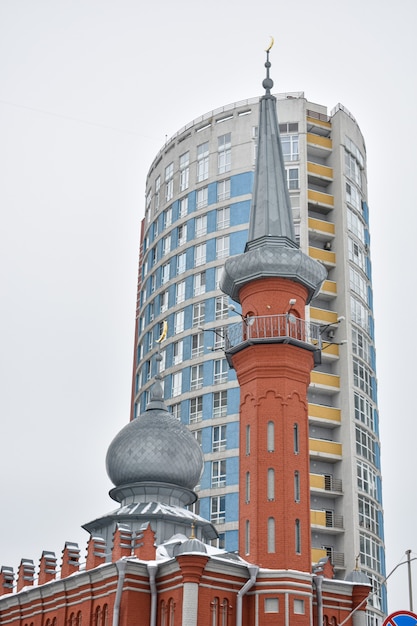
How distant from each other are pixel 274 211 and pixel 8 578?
749 inches

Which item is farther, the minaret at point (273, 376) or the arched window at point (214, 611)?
the minaret at point (273, 376)

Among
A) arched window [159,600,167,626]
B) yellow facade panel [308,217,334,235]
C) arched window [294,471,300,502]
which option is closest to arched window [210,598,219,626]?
arched window [159,600,167,626]

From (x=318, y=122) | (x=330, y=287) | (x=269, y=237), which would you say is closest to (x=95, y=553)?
(x=269, y=237)

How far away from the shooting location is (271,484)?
1379 inches

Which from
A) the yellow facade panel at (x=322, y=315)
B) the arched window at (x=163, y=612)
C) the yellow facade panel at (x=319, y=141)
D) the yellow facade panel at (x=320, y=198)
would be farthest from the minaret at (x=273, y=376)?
the yellow facade panel at (x=319, y=141)

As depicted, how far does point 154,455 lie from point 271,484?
7944mm

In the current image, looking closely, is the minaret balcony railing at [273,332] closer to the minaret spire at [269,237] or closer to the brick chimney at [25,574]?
the minaret spire at [269,237]

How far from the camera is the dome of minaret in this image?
137ft

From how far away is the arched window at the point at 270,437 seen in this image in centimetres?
3556

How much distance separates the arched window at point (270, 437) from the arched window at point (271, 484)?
75cm

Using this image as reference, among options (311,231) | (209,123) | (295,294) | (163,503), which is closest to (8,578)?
(163,503)

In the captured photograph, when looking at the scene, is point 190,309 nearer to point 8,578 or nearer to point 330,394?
point 330,394

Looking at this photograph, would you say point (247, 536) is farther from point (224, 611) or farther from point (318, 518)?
point (318, 518)

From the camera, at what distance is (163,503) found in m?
41.7
